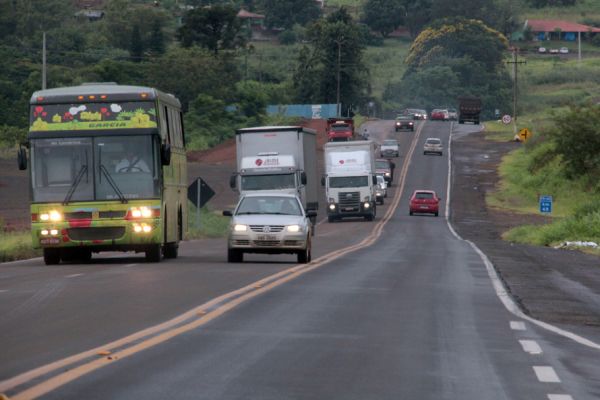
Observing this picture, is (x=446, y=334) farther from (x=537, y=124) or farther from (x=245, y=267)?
(x=537, y=124)

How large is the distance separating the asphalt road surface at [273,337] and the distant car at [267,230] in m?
0.56

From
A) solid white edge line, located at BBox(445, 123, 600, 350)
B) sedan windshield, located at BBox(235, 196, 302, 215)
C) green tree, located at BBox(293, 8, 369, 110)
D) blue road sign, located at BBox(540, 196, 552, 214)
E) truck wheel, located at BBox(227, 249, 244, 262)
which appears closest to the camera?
solid white edge line, located at BBox(445, 123, 600, 350)

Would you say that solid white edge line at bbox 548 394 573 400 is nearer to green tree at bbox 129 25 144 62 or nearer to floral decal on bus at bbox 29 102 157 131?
floral decal on bus at bbox 29 102 157 131

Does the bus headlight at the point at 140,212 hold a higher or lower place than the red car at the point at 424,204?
higher

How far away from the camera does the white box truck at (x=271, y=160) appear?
46.3 metres

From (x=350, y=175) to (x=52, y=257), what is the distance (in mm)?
37769

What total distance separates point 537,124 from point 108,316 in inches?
4516

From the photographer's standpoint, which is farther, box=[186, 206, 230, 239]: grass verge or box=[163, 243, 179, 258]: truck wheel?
box=[186, 206, 230, 239]: grass verge

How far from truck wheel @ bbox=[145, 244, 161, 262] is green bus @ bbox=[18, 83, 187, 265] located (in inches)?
2.9

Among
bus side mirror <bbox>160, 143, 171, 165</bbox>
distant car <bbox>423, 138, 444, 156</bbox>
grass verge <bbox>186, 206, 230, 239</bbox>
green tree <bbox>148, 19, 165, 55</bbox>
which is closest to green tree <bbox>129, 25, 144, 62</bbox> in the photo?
green tree <bbox>148, 19, 165, 55</bbox>

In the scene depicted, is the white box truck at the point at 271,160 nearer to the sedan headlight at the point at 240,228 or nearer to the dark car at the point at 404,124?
the sedan headlight at the point at 240,228

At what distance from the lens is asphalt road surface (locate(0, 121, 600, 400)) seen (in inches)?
402

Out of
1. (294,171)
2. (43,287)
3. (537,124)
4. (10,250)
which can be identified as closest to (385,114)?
(537,124)

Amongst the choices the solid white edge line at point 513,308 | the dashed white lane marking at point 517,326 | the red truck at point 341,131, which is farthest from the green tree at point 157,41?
the dashed white lane marking at point 517,326
